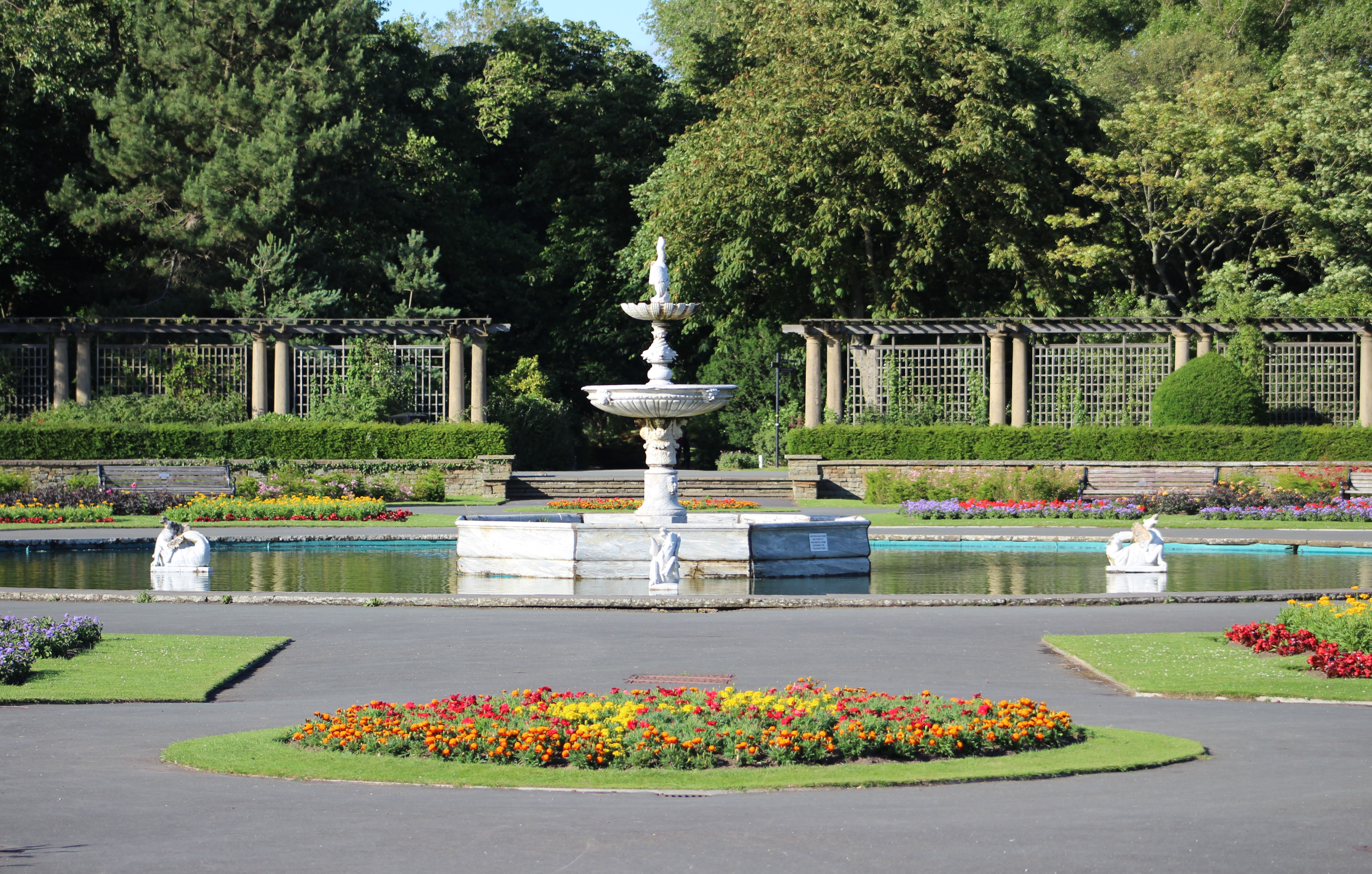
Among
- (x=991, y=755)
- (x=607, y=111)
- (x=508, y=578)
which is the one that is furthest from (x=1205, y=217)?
(x=991, y=755)

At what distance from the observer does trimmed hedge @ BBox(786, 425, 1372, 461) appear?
30.3 metres

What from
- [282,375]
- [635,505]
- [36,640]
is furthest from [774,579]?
[282,375]

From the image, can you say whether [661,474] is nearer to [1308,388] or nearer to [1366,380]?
[1308,388]

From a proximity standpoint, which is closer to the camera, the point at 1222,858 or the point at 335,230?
the point at 1222,858

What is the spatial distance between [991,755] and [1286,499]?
67.4 ft

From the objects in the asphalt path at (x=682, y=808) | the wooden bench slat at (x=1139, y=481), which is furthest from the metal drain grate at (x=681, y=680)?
the wooden bench slat at (x=1139, y=481)

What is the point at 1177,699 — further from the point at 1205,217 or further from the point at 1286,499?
the point at 1205,217

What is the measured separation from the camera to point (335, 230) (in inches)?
1583

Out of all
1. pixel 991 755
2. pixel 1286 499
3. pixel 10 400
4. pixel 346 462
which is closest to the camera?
pixel 991 755

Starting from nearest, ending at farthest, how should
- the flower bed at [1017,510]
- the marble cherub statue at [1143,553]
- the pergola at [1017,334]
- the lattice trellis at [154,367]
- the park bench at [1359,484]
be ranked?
the marble cherub statue at [1143,553] < the flower bed at [1017,510] < the park bench at [1359,484] < the pergola at [1017,334] < the lattice trellis at [154,367]

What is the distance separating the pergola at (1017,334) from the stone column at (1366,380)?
0.5 inches

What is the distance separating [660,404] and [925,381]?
54.8 ft

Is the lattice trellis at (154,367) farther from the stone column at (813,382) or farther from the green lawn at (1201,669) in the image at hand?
the green lawn at (1201,669)

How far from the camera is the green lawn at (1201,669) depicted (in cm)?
962
